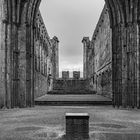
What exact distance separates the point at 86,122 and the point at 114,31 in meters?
9.98

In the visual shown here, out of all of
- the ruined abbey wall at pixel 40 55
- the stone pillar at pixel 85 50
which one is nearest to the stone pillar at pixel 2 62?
the ruined abbey wall at pixel 40 55

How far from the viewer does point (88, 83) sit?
3656 cm

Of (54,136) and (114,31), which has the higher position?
(114,31)

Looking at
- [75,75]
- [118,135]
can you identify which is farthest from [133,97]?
[75,75]

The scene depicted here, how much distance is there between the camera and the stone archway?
1214cm

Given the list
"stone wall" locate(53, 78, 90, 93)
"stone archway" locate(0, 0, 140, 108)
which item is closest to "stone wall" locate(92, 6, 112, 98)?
"stone archway" locate(0, 0, 140, 108)

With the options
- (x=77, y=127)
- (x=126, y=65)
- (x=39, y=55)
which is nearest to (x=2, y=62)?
(x=126, y=65)

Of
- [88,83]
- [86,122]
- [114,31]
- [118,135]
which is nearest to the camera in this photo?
[86,122]

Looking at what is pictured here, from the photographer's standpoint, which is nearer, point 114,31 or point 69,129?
point 69,129

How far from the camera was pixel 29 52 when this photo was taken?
13.4 metres

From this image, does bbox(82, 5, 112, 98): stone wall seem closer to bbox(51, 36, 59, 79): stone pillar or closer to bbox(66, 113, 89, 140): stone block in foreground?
bbox(66, 113, 89, 140): stone block in foreground

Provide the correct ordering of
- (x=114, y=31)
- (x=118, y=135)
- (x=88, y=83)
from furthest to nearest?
(x=88, y=83) → (x=114, y=31) → (x=118, y=135)

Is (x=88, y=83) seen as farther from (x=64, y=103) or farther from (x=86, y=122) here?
(x=86, y=122)

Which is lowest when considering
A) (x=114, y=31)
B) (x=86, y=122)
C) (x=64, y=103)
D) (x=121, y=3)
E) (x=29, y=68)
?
(x=64, y=103)
